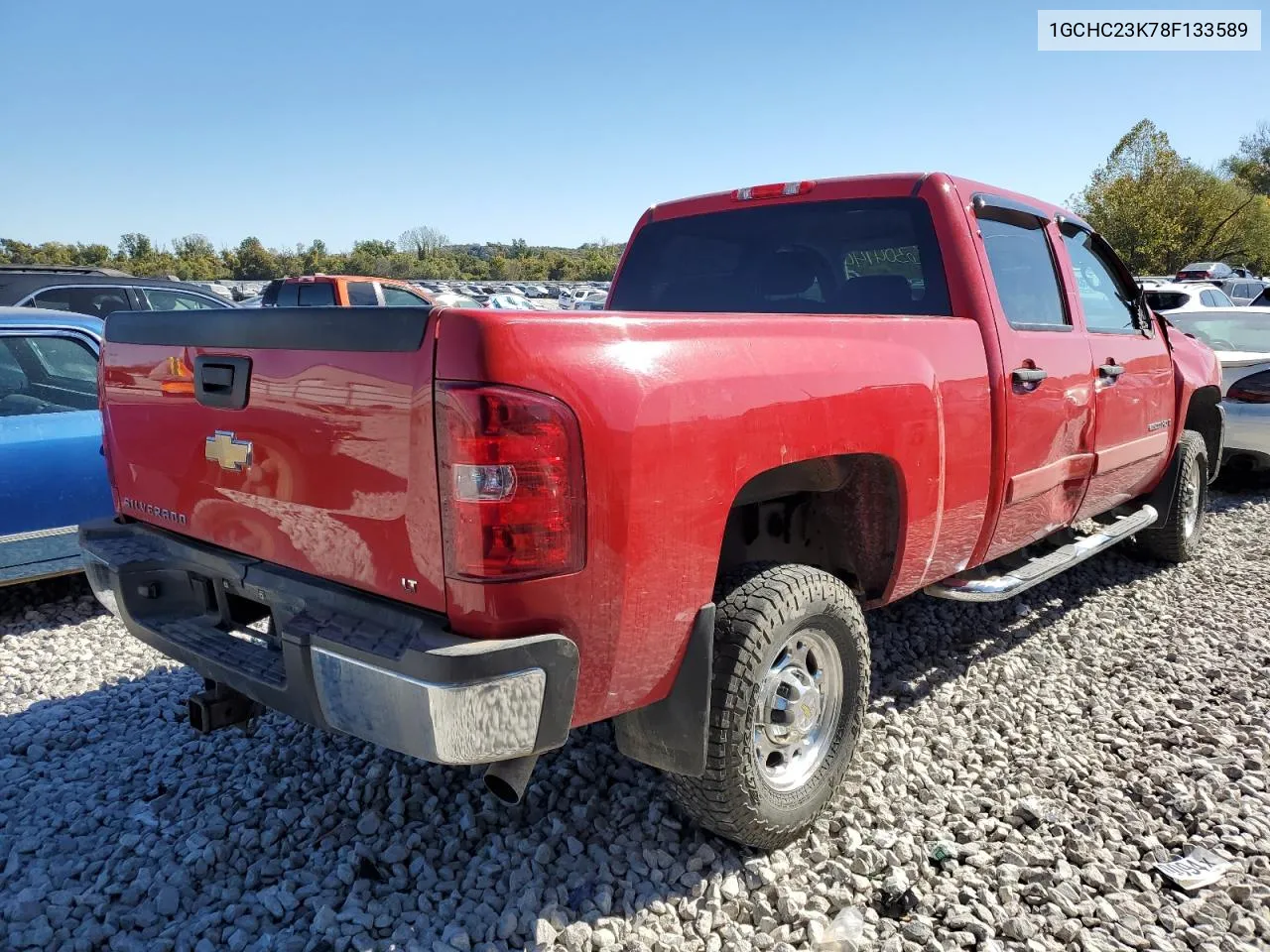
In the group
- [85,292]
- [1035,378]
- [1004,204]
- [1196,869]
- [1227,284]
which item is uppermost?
[1004,204]

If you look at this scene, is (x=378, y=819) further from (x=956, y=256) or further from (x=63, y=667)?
(x=956, y=256)

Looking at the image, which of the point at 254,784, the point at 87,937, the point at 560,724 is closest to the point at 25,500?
the point at 254,784

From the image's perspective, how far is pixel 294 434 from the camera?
2109mm

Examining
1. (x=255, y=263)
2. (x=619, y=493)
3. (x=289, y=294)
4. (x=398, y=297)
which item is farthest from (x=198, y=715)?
(x=255, y=263)

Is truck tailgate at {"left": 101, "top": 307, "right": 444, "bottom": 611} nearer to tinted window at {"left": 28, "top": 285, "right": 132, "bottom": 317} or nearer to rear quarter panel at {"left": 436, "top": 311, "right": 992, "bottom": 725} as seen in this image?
rear quarter panel at {"left": 436, "top": 311, "right": 992, "bottom": 725}

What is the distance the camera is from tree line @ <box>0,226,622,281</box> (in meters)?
67.8

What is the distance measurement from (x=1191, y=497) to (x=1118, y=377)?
6.08 feet

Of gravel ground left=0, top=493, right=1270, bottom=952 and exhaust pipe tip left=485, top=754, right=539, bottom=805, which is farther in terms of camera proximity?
gravel ground left=0, top=493, right=1270, bottom=952

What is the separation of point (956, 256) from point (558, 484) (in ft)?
6.95

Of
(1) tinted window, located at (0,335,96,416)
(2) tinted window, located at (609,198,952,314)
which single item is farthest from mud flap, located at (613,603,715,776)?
(1) tinted window, located at (0,335,96,416)

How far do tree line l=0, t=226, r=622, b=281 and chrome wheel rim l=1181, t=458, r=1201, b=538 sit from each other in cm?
6694

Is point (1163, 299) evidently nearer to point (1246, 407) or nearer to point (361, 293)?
point (1246, 407)

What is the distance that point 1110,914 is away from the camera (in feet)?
7.65

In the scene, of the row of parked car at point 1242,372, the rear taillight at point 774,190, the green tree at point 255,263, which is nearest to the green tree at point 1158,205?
the row of parked car at point 1242,372
